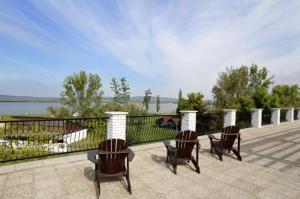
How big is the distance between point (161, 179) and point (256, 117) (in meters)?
9.23

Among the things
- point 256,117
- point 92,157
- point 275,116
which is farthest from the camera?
point 275,116

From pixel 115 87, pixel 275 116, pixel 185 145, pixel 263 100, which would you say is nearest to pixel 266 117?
pixel 275 116

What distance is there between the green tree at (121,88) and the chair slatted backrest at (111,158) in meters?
15.6

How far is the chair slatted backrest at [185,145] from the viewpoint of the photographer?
150 inches

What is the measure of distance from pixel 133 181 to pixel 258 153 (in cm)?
390

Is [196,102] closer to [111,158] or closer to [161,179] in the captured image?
[161,179]

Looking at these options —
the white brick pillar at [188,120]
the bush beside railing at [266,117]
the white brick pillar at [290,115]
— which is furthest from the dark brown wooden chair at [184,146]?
the white brick pillar at [290,115]

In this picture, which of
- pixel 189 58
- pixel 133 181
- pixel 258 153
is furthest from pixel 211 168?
pixel 189 58

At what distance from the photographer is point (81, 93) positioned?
17.3m

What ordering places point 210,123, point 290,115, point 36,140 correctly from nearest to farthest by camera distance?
point 36,140, point 210,123, point 290,115

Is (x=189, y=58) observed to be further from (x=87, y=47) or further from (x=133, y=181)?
(x=133, y=181)

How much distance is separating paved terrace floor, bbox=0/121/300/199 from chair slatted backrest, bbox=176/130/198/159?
32 centimetres

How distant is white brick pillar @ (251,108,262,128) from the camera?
10500 mm

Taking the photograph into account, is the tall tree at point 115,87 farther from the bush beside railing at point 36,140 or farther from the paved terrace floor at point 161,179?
the paved terrace floor at point 161,179
